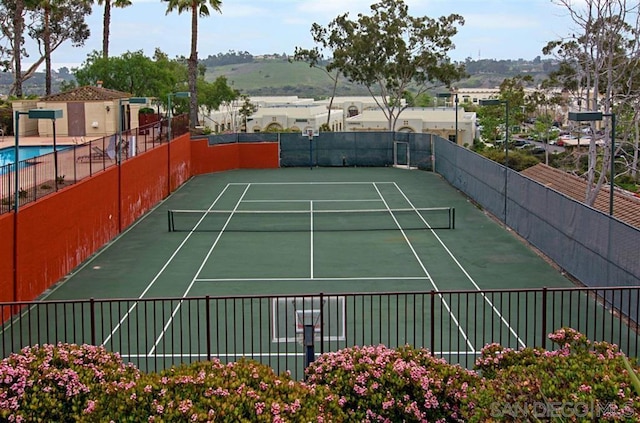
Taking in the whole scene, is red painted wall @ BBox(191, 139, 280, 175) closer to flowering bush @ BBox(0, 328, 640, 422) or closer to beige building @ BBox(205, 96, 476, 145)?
beige building @ BBox(205, 96, 476, 145)

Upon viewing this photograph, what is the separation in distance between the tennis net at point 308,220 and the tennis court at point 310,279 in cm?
8

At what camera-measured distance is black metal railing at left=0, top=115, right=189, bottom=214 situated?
22.7 meters

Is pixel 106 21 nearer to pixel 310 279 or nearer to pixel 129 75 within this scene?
pixel 129 75

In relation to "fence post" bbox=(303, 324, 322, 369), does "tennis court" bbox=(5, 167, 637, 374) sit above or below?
below

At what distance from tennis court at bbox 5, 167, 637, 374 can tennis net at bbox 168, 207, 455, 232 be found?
0.08 meters

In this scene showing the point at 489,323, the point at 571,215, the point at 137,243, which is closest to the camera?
the point at 489,323

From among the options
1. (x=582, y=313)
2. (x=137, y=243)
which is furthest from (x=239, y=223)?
(x=582, y=313)

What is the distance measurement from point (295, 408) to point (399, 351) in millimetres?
2134

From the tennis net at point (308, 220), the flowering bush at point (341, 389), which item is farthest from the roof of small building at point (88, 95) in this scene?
the flowering bush at point (341, 389)

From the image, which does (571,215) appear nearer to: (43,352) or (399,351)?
(399,351)

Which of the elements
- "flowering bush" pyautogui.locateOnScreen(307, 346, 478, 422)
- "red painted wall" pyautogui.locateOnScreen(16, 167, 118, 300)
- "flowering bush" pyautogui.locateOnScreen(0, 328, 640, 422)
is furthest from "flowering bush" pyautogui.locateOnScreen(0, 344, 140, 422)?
"red painted wall" pyautogui.locateOnScreen(16, 167, 118, 300)

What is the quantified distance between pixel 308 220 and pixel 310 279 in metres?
10.4

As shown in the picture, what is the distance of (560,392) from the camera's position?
31.2 feet

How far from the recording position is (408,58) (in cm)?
7169
